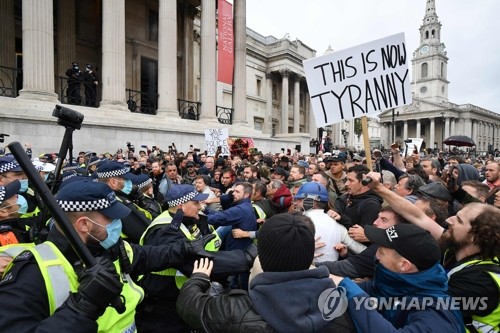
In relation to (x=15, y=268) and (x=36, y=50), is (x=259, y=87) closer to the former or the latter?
(x=36, y=50)

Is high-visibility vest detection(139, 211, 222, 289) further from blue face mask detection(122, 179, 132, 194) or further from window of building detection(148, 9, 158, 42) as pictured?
window of building detection(148, 9, 158, 42)

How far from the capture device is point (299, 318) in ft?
4.73

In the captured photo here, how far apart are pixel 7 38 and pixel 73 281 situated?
18.9 m

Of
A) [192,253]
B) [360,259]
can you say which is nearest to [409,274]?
[360,259]

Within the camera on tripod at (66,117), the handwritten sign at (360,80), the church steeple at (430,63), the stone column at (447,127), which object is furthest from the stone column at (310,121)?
the church steeple at (430,63)

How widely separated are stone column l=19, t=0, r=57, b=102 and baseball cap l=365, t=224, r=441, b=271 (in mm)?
13930

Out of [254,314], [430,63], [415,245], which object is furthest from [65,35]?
[430,63]

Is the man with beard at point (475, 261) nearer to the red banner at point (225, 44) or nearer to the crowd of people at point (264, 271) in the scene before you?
the crowd of people at point (264, 271)

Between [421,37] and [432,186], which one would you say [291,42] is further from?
[421,37]

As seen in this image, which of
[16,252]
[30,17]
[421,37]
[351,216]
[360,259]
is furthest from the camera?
[421,37]

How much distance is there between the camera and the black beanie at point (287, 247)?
1.59 metres

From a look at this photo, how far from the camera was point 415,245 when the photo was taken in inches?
71.9

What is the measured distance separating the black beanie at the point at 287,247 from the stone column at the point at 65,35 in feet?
63.9

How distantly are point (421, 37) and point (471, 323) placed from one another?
13498 cm
